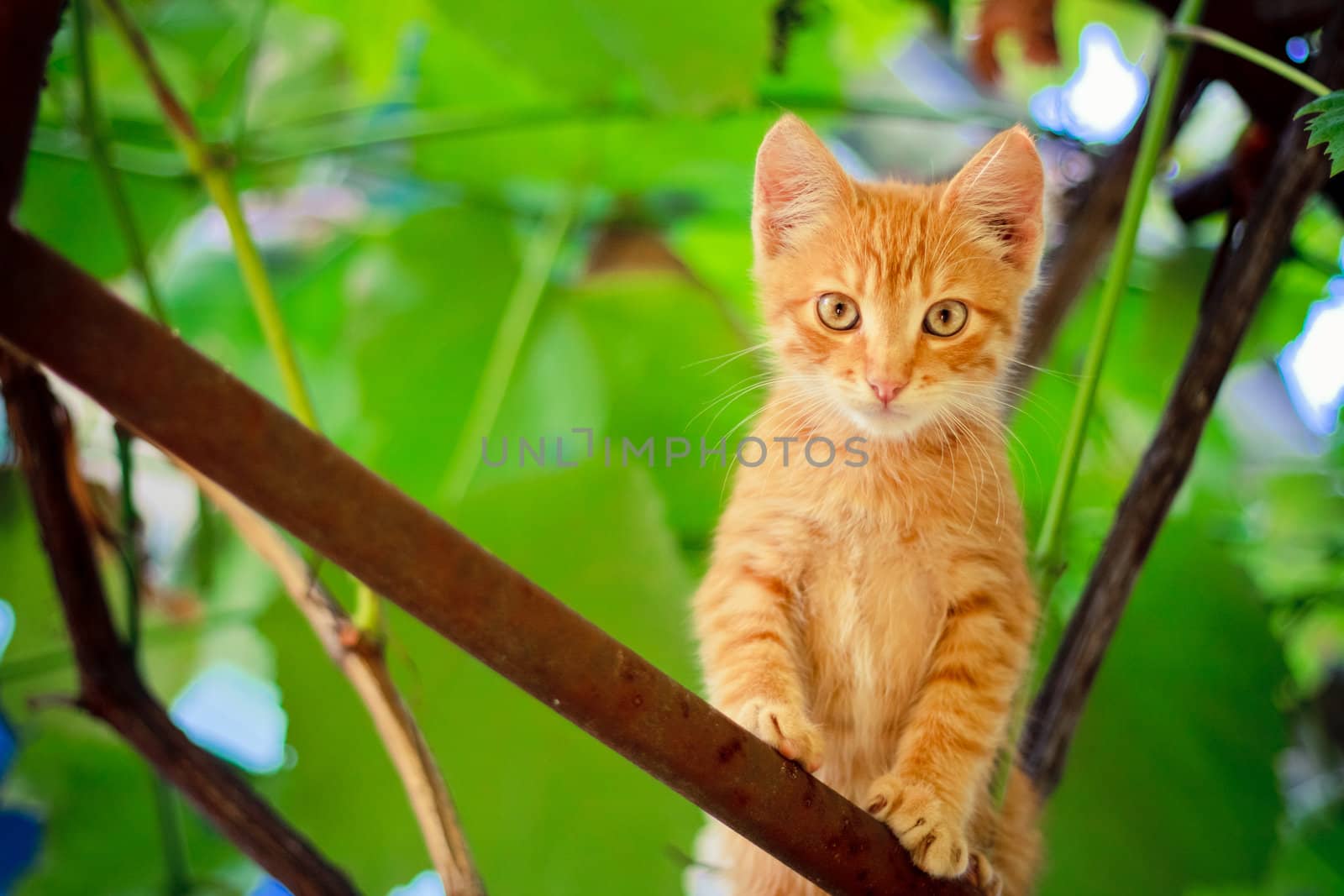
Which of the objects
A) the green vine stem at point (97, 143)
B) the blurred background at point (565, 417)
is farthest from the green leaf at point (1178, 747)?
the green vine stem at point (97, 143)

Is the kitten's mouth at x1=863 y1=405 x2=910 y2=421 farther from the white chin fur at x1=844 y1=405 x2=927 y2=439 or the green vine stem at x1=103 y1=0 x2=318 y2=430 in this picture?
the green vine stem at x1=103 y1=0 x2=318 y2=430

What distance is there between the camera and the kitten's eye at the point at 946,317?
2.47 ft

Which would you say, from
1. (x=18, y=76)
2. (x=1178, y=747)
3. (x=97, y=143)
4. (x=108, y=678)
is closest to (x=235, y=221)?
(x=97, y=143)

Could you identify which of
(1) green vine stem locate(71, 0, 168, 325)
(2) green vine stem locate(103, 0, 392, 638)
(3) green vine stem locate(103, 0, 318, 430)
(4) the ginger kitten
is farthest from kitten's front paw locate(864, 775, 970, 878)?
(1) green vine stem locate(71, 0, 168, 325)

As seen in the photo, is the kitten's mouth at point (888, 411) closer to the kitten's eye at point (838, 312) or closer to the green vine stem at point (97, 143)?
the kitten's eye at point (838, 312)

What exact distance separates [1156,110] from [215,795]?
0.83 metres

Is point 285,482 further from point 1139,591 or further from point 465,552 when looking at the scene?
point 1139,591

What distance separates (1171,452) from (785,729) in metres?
0.36

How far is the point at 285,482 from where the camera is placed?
414 millimetres

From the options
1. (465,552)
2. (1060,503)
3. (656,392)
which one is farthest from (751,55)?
(465,552)

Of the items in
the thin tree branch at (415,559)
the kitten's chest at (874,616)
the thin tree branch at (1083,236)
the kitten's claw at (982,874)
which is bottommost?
the kitten's claw at (982,874)

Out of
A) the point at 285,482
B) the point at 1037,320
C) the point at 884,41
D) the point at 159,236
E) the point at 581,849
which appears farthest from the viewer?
the point at 884,41

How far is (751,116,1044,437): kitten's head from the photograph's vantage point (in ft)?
2.38

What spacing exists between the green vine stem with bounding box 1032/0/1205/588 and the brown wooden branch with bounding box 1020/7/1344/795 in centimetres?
4
